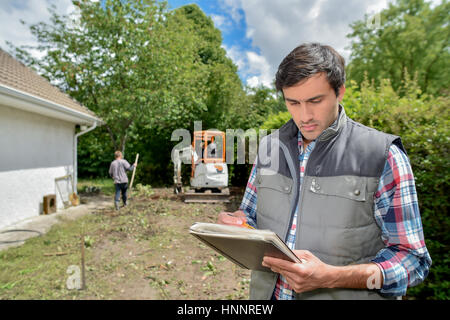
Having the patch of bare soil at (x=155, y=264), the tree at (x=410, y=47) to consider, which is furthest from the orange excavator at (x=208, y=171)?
the tree at (x=410, y=47)

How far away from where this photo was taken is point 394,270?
995mm

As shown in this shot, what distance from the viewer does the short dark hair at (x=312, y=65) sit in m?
1.09

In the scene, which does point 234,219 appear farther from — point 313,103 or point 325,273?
point 313,103

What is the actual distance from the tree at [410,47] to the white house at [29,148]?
748 inches

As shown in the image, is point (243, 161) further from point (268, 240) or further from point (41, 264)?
point (268, 240)

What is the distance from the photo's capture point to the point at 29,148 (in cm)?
738

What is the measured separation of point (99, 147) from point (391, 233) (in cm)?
1881

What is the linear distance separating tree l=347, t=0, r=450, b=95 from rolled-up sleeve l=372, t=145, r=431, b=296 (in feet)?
66.4

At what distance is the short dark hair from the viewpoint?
1095 mm

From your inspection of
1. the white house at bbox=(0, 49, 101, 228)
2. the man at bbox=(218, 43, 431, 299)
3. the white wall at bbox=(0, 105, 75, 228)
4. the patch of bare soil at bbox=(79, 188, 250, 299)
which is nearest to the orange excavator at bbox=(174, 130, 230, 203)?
the patch of bare soil at bbox=(79, 188, 250, 299)

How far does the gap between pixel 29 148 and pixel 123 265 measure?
5100 millimetres

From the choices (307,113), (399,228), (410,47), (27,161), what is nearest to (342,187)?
(399,228)

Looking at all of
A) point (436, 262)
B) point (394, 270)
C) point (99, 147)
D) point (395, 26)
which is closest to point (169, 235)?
point (436, 262)

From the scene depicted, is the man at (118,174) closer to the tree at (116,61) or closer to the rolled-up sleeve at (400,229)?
the tree at (116,61)
